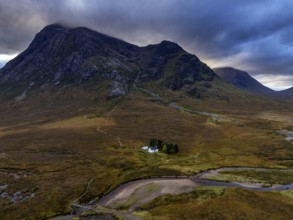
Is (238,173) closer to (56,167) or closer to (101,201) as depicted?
(101,201)

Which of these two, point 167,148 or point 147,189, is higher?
point 167,148

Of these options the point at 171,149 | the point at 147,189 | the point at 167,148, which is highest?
the point at 167,148

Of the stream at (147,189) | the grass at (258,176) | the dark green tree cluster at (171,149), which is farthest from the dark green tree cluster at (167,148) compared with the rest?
the grass at (258,176)

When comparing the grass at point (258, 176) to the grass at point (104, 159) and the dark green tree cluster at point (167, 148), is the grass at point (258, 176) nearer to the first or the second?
the grass at point (104, 159)

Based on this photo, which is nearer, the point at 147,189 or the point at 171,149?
the point at 147,189

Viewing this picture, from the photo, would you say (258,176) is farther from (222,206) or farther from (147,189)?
(147,189)

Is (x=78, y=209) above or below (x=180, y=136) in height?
below

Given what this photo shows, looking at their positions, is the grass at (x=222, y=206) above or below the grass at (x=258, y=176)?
below

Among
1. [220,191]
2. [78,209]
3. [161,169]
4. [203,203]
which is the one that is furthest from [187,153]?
[78,209]

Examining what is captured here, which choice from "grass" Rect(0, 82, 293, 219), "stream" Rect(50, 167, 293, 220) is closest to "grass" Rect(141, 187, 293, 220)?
"grass" Rect(0, 82, 293, 219)

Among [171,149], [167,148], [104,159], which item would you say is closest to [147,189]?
[104,159]

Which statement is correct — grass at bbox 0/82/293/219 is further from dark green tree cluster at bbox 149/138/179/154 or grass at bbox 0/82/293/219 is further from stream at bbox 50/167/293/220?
stream at bbox 50/167/293/220
